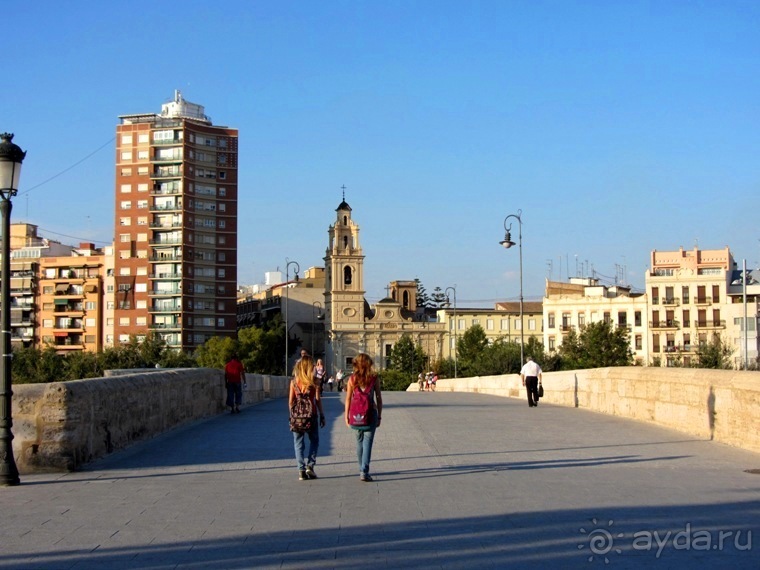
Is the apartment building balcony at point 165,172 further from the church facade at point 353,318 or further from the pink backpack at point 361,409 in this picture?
the pink backpack at point 361,409

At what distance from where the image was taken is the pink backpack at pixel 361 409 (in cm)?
1153

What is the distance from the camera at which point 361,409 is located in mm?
11586

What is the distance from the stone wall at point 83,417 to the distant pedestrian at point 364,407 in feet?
11.2

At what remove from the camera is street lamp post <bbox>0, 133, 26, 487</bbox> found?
11.1 metres

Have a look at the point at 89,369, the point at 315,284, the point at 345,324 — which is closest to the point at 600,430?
the point at 89,369

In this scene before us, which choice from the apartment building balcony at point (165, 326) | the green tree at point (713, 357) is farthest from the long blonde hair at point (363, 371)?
the apartment building balcony at point (165, 326)

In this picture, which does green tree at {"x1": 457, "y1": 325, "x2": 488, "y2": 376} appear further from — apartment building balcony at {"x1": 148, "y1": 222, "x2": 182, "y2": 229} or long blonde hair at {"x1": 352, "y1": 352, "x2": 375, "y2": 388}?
long blonde hair at {"x1": 352, "y1": 352, "x2": 375, "y2": 388}

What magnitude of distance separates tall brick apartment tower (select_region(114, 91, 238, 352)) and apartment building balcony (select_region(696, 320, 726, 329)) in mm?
50319

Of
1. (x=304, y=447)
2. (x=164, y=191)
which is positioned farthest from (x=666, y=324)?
(x=304, y=447)

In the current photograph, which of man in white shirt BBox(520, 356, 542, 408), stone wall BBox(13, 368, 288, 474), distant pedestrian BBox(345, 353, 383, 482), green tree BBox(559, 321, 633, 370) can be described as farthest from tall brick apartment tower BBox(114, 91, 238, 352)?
distant pedestrian BBox(345, 353, 383, 482)

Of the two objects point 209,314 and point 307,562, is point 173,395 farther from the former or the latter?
point 209,314

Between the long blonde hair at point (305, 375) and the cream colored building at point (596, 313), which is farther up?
the cream colored building at point (596, 313)

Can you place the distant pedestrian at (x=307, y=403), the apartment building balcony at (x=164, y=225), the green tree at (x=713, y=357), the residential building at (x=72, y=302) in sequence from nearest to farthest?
the distant pedestrian at (x=307, y=403) < the green tree at (x=713, y=357) < the apartment building balcony at (x=164, y=225) < the residential building at (x=72, y=302)

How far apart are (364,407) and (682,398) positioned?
7.71 metres
